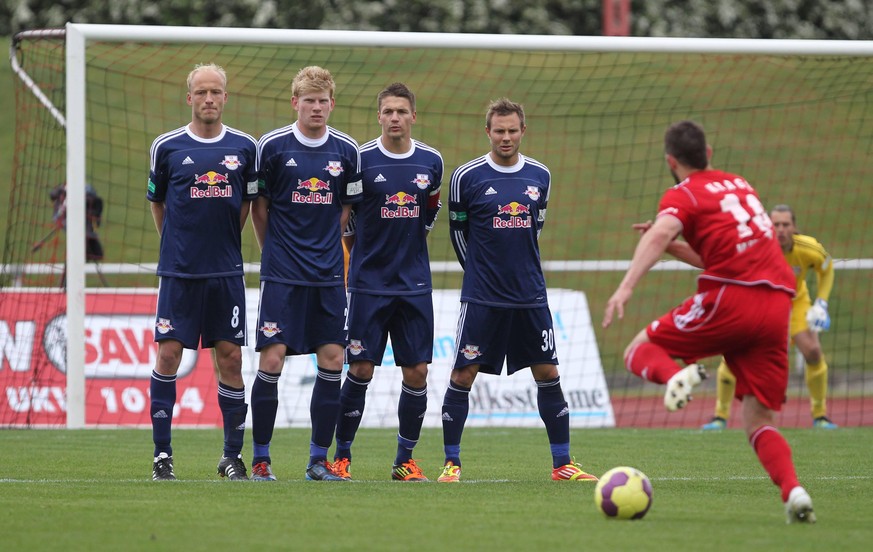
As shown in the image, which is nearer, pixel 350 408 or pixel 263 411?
pixel 263 411

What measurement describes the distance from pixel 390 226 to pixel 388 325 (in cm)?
62

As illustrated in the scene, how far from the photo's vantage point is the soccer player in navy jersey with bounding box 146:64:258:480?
772 cm

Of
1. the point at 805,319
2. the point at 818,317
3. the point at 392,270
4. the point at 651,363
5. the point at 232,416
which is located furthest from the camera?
the point at 805,319

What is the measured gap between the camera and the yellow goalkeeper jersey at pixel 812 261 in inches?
515

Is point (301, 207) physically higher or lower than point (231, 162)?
lower

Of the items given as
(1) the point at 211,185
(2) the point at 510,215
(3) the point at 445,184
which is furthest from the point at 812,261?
(3) the point at 445,184

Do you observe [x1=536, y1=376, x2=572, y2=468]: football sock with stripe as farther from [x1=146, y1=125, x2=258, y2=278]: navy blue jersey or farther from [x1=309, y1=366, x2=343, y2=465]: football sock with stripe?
[x1=146, y1=125, x2=258, y2=278]: navy blue jersey

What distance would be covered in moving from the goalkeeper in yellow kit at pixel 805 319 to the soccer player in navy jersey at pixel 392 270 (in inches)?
220

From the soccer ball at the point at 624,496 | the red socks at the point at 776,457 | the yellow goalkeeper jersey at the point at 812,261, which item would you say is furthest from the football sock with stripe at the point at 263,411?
the yellow goalkeeper jersey at the point at 812,261

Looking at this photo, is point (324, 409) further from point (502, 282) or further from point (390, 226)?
point (502, 282)

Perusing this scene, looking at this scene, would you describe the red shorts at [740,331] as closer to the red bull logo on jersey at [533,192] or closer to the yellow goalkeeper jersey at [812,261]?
the red bull logo on jersey at [533,192]

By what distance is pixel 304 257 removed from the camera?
25.5 ft

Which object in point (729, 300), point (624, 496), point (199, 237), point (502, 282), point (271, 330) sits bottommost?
point (624, 496)

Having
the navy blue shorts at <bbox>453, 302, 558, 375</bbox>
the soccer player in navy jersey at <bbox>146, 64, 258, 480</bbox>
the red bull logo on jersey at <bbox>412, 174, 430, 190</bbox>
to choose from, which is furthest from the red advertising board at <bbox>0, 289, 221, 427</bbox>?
the red bull logo on jersey at <bbox>412, 174, 430, 190</bbox>
